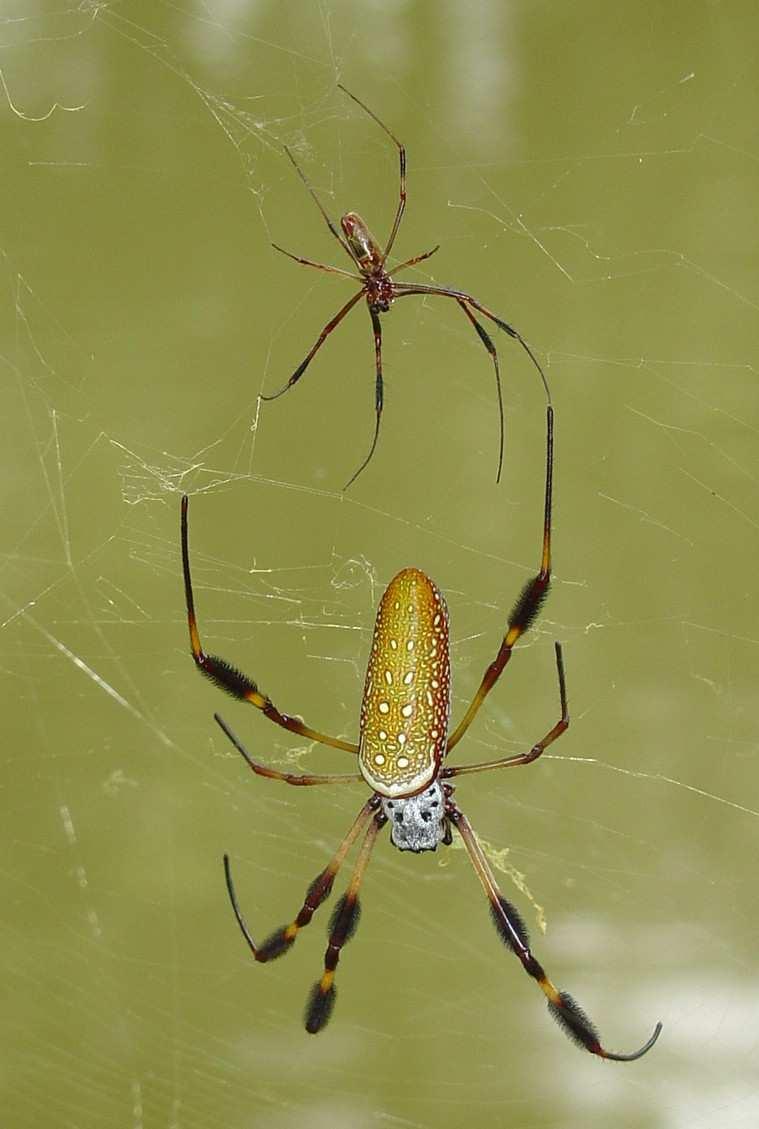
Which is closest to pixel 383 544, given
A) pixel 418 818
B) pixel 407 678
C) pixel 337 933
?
pixel 418 818

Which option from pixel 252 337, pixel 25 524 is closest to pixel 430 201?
pixel 252 337

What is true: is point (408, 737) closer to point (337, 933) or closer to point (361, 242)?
point (337, 933)

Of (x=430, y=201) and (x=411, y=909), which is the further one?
(x=411, y=909)

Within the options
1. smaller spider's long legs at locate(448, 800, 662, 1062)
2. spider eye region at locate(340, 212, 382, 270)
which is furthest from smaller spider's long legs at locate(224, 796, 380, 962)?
spider eye region at locate(340, 212, 382, 270)

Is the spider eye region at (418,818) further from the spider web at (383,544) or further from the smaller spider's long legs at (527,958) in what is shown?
the spider web at (383,544)

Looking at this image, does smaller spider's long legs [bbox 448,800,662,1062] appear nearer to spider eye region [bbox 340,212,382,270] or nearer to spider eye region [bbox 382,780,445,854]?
spider eye region [bbox 382,780,445,854]

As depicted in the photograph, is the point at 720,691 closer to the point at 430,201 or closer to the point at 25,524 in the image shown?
the point at 430,201
